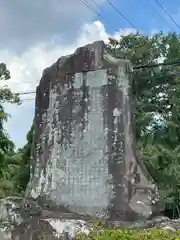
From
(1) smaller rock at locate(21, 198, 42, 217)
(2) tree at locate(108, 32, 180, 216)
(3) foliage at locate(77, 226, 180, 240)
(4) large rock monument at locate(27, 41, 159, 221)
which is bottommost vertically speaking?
(3) foliage at locate(77, 226, 180, 240)

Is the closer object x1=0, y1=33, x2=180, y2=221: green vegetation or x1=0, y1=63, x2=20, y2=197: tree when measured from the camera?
x1=0, y1=63, x2=20, y2=197: tree

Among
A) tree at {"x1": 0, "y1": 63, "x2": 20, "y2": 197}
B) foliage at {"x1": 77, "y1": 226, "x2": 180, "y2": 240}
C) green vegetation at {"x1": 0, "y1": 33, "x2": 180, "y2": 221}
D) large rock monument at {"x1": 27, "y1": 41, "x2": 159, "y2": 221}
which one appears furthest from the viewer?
green vegetation at {"x1": 0, "y1": 33, "x2": 180, "y2": 221}

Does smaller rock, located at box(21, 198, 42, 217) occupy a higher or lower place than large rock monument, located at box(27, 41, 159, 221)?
lower

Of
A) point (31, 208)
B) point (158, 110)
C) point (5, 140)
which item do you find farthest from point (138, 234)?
point (158, 110)

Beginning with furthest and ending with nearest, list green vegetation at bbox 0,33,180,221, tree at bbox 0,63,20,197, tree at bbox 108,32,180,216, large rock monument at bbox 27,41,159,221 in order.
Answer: tree at bbox 108,32,180,216 → green vegetation at bbox 0,33,180,221 → tree at bbox 0,63,20,197 → large rock monument at bbox 27,41,159,221

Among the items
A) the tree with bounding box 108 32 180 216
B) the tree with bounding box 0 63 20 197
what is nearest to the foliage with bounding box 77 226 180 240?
the tree with bounding box 0 63 20 197

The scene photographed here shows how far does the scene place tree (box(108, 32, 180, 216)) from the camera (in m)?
17.6

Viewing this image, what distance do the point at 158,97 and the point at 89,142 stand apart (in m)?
13.3

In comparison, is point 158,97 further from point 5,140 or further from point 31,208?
point 31,208

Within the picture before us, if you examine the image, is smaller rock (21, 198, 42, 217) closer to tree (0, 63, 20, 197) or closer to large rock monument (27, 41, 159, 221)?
large rock monument (27, 41, 159, 221)

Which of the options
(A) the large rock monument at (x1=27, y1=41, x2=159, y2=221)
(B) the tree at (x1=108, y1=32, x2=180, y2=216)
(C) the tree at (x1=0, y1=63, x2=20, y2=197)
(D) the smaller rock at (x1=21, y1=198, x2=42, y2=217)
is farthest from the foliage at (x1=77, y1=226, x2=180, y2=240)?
(B) the tree at (x1=108, y1=32, x2=180, y2=216)

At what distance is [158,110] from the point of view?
1906 centimetres

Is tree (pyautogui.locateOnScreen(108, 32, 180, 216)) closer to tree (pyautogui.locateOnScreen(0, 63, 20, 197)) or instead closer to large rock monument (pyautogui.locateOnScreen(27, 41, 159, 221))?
tree (pyautogui.locateOnScreen(0, 63, 20, 197))

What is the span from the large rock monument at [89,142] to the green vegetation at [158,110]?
9.29 metres
